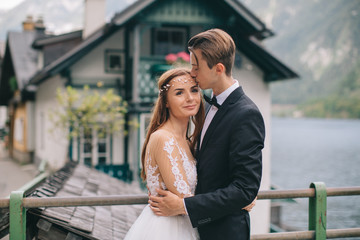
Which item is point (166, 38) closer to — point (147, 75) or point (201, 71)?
point (147, 75)

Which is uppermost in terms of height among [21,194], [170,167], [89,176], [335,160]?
[170,167]

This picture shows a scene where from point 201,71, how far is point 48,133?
1501 centimetres

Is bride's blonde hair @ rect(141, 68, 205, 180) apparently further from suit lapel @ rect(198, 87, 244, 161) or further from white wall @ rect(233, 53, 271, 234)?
white wall @ rect(233, 53, 271, 234)

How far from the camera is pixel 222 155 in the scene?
2.35 metres

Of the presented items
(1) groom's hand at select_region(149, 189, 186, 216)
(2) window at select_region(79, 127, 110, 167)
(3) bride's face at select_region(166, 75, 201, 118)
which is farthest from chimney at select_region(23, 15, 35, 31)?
(1) groom's hand at select_region(149, 189, 186, 216)

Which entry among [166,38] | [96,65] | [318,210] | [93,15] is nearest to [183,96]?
[318,210]

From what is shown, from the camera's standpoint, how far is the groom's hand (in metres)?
2.34

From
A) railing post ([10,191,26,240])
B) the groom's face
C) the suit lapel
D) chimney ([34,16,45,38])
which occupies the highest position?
chimney ([34,16,45,38])

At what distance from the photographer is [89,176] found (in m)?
5.90

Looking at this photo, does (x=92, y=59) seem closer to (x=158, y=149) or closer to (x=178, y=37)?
(x=178, y=37)

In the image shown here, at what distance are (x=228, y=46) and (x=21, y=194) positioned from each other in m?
1.74

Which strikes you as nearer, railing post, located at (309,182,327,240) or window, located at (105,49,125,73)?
railing post, located at (309,182,327,240)

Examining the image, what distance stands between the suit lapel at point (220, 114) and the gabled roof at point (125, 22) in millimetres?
10484

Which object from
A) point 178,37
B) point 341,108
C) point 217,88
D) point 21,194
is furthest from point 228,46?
point 341,108
